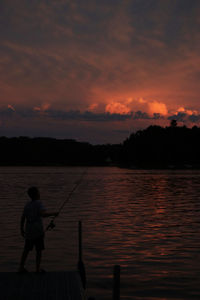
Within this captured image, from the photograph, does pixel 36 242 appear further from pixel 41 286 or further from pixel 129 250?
pixel 129 250

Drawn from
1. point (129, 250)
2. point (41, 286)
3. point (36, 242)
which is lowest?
point (129, 250)

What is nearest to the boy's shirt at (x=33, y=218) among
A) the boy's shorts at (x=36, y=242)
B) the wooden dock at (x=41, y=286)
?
the boy's shorts at (x=36, y=242)

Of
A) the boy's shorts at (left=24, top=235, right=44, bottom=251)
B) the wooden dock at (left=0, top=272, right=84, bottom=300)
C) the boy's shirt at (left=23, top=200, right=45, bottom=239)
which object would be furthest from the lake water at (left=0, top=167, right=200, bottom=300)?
the boy's shirt at (left=23, top=200, right=45, bottom=239)

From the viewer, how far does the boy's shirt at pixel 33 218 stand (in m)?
10.3

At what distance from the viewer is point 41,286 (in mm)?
9359

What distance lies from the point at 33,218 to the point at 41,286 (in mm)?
1706

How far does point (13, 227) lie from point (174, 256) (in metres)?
9.11

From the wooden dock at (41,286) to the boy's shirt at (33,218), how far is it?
3.30ft

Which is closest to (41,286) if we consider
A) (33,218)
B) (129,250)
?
(33,218)

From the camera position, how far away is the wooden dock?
28.4ft

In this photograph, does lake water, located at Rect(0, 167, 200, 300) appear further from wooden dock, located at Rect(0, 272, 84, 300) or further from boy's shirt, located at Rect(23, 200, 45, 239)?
boy's shirt, located at Rect(23, 200, 45, 239)

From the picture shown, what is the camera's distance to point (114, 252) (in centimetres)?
1472

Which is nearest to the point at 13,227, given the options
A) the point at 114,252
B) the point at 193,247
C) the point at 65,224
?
the point at 65,224

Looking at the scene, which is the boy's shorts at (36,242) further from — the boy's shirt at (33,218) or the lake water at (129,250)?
the lake water at (129,250)
